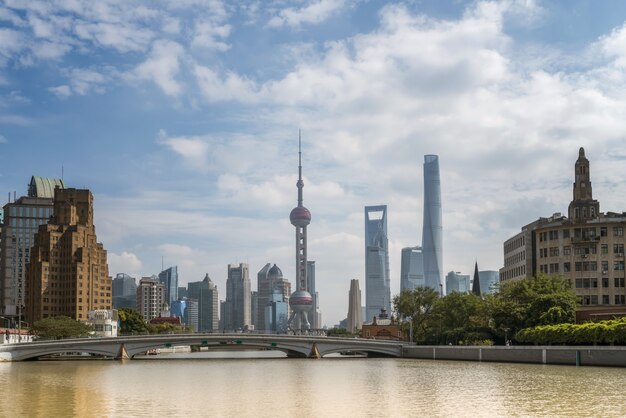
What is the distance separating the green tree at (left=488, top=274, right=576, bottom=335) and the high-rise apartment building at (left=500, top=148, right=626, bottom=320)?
1403 cm

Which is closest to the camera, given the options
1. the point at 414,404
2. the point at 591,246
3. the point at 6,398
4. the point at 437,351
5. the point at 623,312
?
the point at 414,404

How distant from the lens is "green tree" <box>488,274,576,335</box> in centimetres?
12125

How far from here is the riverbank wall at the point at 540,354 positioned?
313ft

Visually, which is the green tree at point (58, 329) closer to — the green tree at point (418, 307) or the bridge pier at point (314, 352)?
the bridge pier at point (314, 352)

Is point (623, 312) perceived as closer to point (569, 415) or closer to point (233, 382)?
point (233, 382)

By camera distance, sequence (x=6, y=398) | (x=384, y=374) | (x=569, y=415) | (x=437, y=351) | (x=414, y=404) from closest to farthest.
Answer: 1. (x=569, y=415)
2. (x=414, y=404)
3. (x=6, y=398)
4. (x=384, y=374)
5. (x=437, y=351)

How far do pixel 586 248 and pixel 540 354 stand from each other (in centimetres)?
4773

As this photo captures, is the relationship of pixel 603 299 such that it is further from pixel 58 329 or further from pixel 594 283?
pixel 58 329

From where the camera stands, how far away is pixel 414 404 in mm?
60406

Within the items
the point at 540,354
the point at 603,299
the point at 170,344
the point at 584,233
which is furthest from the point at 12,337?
the point at 603,299

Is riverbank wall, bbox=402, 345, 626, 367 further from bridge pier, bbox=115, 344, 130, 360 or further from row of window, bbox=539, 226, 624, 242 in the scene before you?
bridge pier, bbox=115, 344, 130, 360

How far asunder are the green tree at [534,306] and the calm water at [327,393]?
22465mm

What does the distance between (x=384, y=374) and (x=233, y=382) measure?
65.3 ft

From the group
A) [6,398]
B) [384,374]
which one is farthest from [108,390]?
[384,374]
